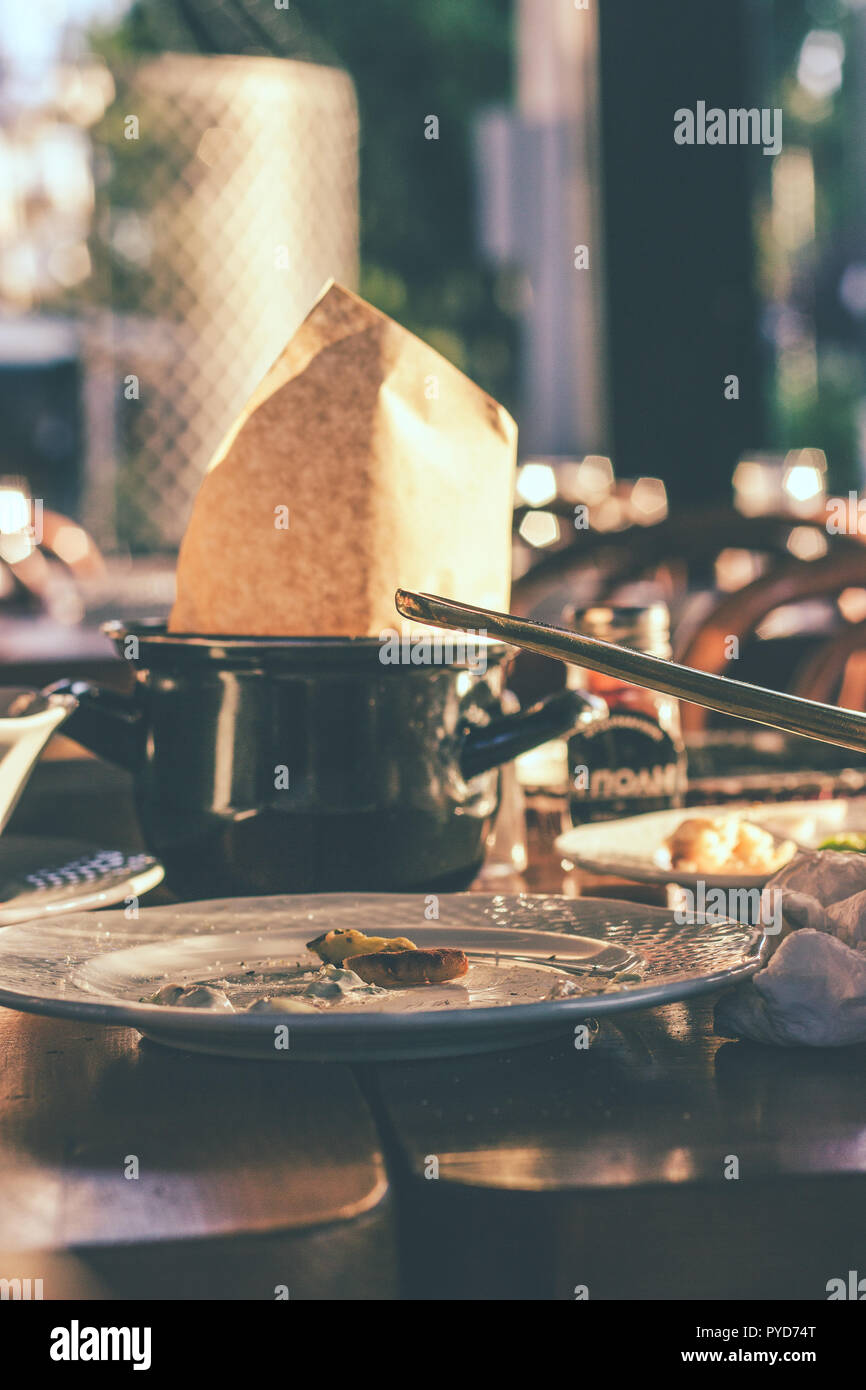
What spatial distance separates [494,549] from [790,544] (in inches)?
66.5

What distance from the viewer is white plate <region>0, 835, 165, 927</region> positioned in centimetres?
56

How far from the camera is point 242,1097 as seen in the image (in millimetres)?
369

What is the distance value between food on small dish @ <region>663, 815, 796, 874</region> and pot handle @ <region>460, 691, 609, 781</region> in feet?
0.37

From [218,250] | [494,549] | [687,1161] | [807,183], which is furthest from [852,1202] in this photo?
[807,183]

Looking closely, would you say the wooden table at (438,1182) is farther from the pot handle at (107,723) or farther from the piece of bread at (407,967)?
the pot handle at (107,723)

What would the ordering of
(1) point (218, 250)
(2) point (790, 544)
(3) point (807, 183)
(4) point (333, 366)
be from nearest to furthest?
(4) point (333, 366) → (2) point (790, 544) → (1) point (218, 250) → (3) point (807, 183)

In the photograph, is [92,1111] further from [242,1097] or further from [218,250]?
[218,250]

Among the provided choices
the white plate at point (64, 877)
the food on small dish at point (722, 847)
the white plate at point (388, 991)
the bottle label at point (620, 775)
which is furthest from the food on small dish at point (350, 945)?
the bottle label at point (620, 775)

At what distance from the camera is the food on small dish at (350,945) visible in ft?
1.47

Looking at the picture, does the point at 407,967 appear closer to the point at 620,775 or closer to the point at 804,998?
the point at 804,998

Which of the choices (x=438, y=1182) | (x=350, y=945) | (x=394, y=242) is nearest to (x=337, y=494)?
(x=350, y=945)

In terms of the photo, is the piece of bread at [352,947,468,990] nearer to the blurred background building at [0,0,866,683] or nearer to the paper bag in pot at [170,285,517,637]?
the paper bag in pot at [170,285,517,637]

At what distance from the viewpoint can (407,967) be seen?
426 mm

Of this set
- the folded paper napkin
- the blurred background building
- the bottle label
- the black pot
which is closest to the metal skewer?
the folded paper napkin
